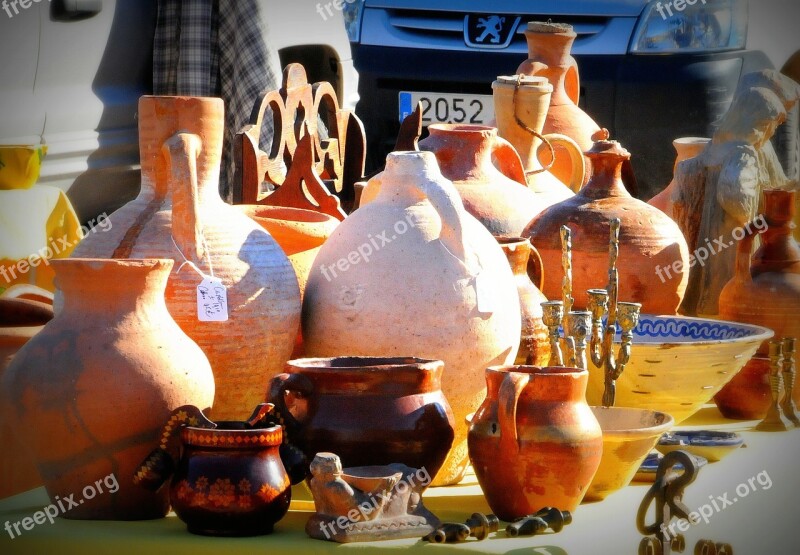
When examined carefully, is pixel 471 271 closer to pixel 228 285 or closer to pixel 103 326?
pixel 228 285

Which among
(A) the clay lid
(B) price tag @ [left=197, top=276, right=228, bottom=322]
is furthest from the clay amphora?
(A) the clay lid

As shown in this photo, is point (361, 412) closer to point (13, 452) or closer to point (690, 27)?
point (13, 452)

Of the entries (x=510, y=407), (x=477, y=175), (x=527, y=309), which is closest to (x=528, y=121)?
(x=477, y=175)

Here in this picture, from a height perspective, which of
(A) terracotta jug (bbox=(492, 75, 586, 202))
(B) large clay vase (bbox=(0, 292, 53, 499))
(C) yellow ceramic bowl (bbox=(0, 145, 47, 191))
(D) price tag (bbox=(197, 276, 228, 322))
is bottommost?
(B) large clay vase (bbox=(0, 292, 53, 499))

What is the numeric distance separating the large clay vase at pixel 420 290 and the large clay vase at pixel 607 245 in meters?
0.55

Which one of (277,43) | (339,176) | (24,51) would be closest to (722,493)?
(339,176)

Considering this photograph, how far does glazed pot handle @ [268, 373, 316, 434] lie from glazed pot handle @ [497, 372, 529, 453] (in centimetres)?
28

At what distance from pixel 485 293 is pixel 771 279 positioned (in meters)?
0.92

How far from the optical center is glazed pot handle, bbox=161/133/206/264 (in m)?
1.97

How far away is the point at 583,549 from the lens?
5.55 ft

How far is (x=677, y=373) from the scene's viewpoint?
225 cm

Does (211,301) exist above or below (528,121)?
below

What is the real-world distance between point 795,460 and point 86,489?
4.30 ft

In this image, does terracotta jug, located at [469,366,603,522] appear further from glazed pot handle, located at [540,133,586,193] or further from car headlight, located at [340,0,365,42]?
car headlight, located at [340,0,365,42]
